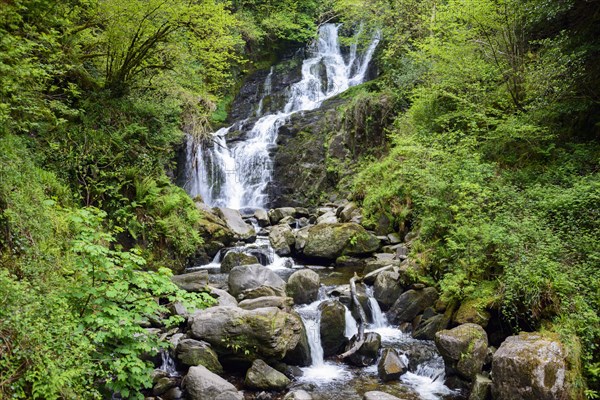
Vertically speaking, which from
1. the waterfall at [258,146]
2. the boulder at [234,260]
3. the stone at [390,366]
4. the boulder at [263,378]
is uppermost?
the waterfall at [258,146]

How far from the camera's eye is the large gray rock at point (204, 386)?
601 centimetres

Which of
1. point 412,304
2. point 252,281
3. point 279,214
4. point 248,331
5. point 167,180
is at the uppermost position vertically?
point 167,180

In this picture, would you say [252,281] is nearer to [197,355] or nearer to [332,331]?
[332,331]

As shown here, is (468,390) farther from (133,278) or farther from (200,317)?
(133,278)

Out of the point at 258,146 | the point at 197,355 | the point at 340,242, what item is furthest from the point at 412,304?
the point at 258,146

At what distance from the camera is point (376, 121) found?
18.5 m

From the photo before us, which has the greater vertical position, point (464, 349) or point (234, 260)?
point (234, 260)

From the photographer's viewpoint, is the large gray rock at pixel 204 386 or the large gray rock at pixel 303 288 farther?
the large gray rock at pixel 303 288

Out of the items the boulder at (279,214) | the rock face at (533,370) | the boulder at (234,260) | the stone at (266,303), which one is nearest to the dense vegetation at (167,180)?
the rock face at (533,370)

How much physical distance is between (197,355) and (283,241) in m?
7.65

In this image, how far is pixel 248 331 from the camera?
702 centimetres

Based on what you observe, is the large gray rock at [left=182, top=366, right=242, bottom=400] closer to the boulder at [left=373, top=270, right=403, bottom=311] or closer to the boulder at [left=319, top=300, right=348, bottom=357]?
the boulder at [left=319, top=300, right=348, bottom=357]

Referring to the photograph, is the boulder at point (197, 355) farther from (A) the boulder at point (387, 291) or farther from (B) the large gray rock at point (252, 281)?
(A) the boulder at point (387, 291)

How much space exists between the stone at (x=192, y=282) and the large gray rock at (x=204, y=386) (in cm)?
259
